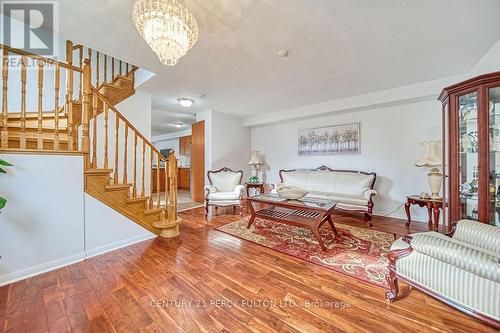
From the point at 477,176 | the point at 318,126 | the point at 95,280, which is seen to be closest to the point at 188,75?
the point at 95,280

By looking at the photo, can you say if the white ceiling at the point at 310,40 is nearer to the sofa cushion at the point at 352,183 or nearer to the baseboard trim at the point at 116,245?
the sofa cushion at the point at 352,183

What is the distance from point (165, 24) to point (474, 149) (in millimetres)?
3120

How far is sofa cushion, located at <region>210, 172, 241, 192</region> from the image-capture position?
14.5ft

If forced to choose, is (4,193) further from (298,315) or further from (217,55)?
(298,315)

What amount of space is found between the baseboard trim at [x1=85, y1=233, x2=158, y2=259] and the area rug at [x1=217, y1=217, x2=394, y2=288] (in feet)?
3.46

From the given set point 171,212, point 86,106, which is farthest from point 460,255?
point 86,106

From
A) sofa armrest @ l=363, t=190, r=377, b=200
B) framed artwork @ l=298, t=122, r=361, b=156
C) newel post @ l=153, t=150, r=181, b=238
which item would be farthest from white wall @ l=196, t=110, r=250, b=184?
sofa armrest @ l=363, t=190, r=377, b=200

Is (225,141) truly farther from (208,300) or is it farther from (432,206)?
(432,206)

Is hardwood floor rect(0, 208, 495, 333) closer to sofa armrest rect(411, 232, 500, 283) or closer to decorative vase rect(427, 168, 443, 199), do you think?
sofa armrest rect(411, 232, 500, 283)

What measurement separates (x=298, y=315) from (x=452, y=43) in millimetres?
3134

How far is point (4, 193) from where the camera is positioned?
173cm

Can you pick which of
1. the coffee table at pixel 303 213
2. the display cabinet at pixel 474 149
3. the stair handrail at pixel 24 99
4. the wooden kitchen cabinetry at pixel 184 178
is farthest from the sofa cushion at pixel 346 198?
the wooden kitchen cabinetry at pixel 184 178

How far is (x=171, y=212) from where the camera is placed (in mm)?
2854

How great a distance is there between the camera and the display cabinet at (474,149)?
1.82m
